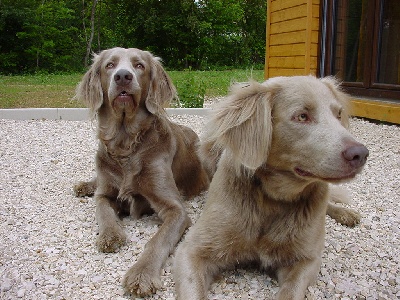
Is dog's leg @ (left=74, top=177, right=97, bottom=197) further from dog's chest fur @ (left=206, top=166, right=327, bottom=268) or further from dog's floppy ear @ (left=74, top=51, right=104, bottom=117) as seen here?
dog's chest fur @ (left=206, top=166, right=327, bottom=268)

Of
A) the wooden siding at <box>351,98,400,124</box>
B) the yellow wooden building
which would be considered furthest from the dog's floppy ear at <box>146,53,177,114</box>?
the yellow wooden building

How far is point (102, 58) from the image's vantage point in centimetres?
353

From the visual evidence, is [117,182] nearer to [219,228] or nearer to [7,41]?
[219,228]

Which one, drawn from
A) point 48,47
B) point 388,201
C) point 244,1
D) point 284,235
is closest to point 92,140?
point 388,201

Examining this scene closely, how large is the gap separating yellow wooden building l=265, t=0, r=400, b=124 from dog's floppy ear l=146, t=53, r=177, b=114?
333cm

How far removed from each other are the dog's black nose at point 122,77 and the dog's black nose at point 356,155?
5.89 feet

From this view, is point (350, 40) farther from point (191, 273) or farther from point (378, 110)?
point (191, 273)

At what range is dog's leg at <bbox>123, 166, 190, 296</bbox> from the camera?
233cm

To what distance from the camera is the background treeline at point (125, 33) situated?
59.1 feet

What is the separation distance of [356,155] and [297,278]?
2.35ft

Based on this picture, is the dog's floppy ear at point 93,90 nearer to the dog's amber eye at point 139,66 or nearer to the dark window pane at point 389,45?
the dog's amber eye at point 139,66

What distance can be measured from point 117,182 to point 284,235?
1.46 m

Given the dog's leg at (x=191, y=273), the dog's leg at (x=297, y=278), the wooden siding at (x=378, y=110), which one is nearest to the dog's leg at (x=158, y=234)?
the dog's leg at (x=191, y=273)

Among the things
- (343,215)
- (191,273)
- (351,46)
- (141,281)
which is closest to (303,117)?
(191,273)
